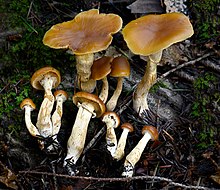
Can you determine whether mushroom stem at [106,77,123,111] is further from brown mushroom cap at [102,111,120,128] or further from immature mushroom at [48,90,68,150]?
immature mushroom at [48,90,68,150]

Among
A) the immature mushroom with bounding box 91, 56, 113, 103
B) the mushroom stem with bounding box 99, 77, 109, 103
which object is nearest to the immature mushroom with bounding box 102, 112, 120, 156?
the mushroom stem with bounding box 99, 77, 109, 103

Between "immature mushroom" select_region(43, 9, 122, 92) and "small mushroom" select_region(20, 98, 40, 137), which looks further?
"small mushroom" select_region(20, 98, 40, 137)

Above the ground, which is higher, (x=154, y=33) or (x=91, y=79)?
(x=154, y=33)

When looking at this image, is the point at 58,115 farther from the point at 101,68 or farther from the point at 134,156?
the point at 134,156

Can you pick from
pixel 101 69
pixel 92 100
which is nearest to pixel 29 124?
pixel 92 100

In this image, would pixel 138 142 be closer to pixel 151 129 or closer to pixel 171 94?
pixel 151 129

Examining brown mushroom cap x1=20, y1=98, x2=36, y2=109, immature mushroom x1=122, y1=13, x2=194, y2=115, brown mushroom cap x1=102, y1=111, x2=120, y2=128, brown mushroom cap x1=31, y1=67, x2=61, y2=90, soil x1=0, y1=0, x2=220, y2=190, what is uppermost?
immature mushroom x1=122, y1=13, x2=194, y2=115

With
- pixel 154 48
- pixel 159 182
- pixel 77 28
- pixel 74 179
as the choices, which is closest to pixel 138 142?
pixel 159 182

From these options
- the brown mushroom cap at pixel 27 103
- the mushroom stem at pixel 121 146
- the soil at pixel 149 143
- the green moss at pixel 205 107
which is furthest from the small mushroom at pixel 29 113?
the green moss at pixel 205 107
